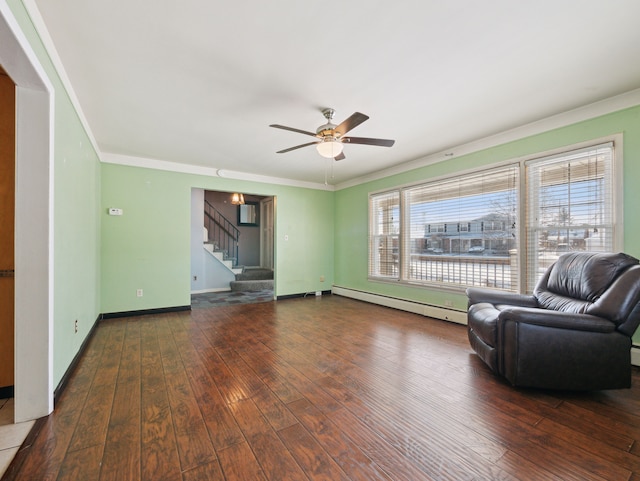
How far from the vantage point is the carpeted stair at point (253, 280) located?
713cm

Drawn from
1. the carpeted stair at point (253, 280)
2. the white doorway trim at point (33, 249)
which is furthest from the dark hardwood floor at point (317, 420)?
the carpeted stair at point (253, 280)

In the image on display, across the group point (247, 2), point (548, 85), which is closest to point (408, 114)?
point (548, 85)

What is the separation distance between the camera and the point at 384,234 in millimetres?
5477

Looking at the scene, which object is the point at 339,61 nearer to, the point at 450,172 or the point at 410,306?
the point at 450,172

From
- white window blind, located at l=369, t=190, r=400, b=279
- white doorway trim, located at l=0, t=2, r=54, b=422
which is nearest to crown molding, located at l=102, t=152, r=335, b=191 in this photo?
white window blind, located at l=369, t=190, r=400, b=279

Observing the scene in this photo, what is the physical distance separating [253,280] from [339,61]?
20.2ft

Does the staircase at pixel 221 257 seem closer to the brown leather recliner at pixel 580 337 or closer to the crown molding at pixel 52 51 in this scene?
the crown molding at pixel 52 51

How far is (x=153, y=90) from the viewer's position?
2.59m

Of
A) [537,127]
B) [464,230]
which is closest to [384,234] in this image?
[464,230]

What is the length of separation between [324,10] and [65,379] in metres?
3.45

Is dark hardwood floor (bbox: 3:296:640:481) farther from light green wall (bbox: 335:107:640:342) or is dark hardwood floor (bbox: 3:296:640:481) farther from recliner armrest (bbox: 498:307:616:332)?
light green wall (bbox: 335:107:640:342)

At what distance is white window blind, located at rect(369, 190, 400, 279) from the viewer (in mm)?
5220

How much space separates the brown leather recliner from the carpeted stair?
581cm

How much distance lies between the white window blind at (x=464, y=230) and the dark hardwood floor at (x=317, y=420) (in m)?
1.30
